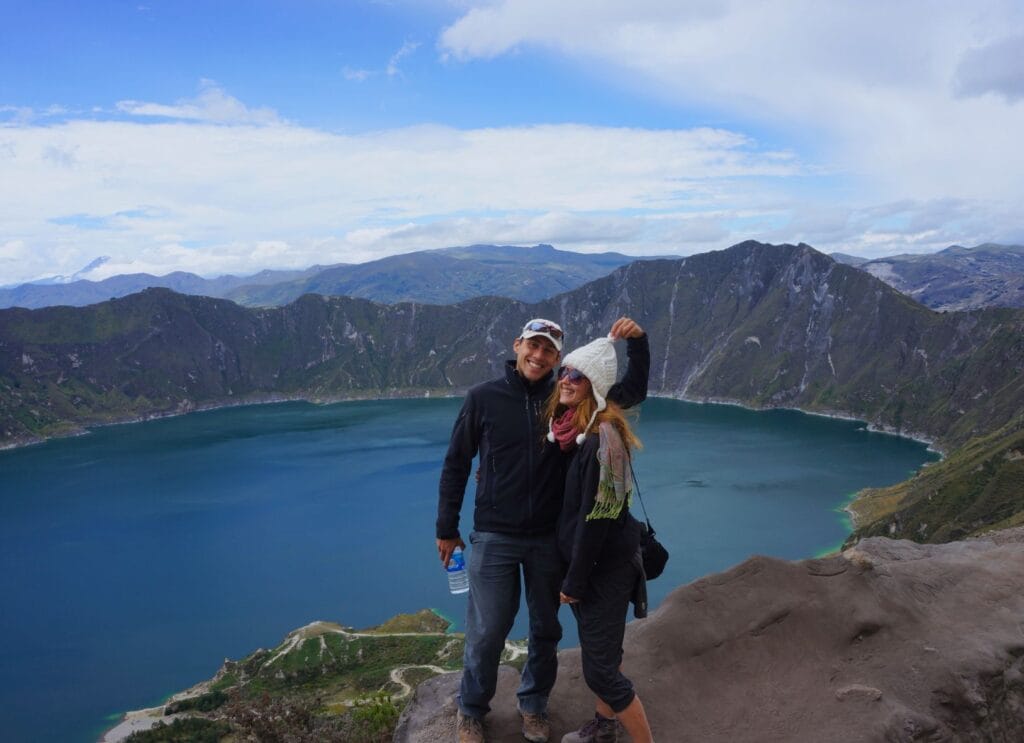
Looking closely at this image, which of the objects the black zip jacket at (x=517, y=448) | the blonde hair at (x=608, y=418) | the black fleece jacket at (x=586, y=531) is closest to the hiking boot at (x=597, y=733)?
the black fleece jacket at (x=586, y=531)

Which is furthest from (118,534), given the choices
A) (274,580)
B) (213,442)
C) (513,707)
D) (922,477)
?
(922,477)

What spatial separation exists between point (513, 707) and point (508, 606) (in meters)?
1.42

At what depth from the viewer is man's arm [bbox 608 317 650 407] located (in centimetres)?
714

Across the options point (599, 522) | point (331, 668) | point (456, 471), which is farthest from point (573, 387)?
point (331, 668)

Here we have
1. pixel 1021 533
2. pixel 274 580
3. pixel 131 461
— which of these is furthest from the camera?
pixel 131 461

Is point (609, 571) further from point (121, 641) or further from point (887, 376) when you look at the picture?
point (887, 376)

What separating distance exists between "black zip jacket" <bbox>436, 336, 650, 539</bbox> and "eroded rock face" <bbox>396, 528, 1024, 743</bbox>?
2.38 m

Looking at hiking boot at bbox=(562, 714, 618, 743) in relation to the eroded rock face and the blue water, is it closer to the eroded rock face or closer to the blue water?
the eroded rock face

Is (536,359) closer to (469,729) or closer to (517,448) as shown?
(517,448)

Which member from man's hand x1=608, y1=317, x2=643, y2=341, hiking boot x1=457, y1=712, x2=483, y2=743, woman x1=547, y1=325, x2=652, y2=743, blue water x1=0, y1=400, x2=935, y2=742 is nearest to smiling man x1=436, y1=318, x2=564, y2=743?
hiking boot x1=457, y1=712, x2=483, y2=743

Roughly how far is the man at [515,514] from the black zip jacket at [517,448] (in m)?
0.01

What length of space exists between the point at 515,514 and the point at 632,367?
1.93 metres

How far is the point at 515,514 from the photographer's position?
23.7 ft

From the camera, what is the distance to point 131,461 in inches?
5674
